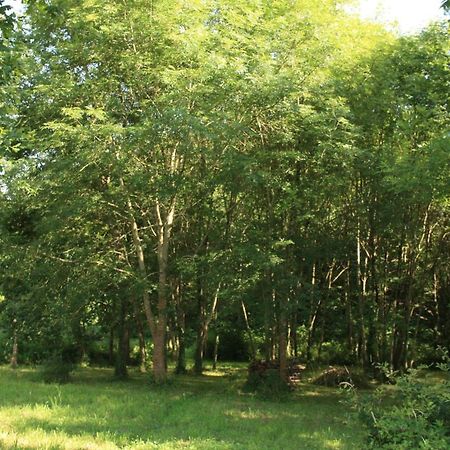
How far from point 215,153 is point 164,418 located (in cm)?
546

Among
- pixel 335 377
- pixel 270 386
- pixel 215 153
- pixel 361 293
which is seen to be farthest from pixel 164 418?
pixel 361 293

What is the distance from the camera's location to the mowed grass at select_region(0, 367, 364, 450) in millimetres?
7570

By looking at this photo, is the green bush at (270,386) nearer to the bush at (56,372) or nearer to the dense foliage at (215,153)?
the dense foliage at (215,153)

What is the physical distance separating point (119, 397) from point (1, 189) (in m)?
5.23

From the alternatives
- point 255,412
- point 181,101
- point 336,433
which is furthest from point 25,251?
point 336,433

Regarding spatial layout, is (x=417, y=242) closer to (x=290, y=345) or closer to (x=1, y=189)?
(x=290, y=345)

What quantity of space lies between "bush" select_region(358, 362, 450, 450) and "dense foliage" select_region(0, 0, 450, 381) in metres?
4.93

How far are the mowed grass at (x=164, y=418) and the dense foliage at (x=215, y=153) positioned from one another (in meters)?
1.62

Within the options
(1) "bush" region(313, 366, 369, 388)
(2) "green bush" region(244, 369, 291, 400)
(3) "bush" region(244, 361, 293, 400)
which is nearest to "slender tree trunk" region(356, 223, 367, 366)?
(1) "bush" region(313, 366, 369, 388)

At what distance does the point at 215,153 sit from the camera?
1197cm

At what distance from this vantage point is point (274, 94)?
10.7 m

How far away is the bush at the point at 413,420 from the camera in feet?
16.8

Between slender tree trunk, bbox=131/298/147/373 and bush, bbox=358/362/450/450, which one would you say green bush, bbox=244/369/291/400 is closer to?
slender tree trunk, bbox=131/298/147/373

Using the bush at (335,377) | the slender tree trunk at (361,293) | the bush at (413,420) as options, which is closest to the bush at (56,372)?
the bush at (335,377)
